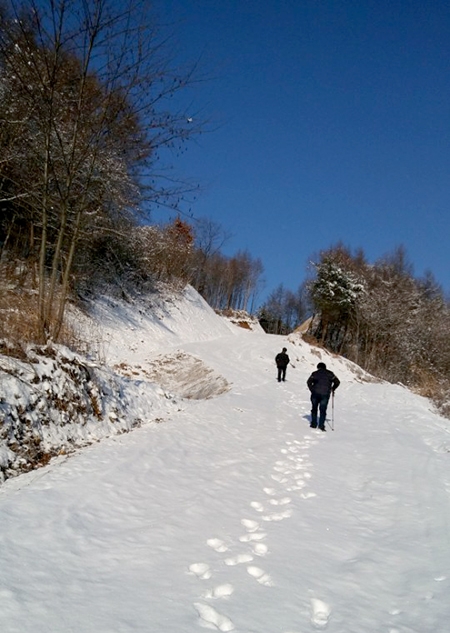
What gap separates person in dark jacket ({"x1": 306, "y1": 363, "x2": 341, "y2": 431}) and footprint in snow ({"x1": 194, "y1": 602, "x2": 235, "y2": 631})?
7425mm

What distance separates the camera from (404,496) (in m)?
5.23

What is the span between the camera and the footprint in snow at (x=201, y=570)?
3.07m

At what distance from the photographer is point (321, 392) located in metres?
9.93

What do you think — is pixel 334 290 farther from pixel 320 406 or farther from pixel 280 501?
pixel 280 501

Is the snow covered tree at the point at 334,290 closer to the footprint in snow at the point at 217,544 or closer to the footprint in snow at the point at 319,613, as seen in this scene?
the footprint in snow at the point at 217,544

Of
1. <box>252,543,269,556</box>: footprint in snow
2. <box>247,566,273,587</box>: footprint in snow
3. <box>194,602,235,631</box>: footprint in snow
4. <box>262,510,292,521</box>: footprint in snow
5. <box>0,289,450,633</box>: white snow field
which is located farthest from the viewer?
<box>262,510,292,521</box>: footprint in snow

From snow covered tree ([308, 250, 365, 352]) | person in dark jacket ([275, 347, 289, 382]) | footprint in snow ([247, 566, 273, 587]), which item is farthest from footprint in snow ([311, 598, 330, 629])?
snow covered tree ([308, 250, 365, 352])

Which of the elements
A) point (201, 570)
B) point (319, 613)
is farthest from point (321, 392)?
point (319, 613)

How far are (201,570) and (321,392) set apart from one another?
7304mm

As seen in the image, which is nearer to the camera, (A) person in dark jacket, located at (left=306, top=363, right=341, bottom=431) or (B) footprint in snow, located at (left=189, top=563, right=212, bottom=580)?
(B) footprint in snow, located at (left=189, top=563, right=212, bottom=580)

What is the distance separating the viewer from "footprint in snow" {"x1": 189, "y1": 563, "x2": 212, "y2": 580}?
3.07 m

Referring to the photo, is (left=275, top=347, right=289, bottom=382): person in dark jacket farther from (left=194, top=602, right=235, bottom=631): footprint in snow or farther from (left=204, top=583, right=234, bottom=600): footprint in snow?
(left=194, top=602, right=235, bottom=631): footprint in snow

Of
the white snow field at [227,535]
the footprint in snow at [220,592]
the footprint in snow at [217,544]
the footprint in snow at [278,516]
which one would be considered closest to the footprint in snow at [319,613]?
the white snow field at [227,535]

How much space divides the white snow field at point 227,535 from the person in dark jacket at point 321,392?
1.44 meters
